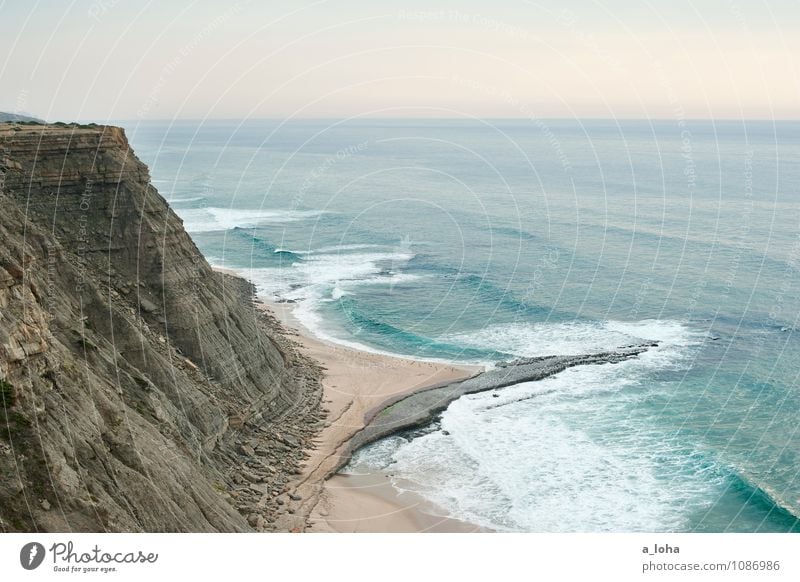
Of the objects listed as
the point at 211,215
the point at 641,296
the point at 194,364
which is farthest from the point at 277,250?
the point at 194,364

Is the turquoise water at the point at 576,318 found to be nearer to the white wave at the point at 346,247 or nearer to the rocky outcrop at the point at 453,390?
the white wave at the point at 346,247

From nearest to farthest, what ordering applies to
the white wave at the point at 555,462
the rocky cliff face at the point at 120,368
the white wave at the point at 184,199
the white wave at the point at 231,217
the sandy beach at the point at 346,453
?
the rocky cliff face at the point at 120,368
the sandy beach at the point at 346,453
the white wave at the point at 555,462
the white wave at the point at 231,217
the white wave at the point at 184,199

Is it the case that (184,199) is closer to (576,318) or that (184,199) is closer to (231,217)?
(231,217)

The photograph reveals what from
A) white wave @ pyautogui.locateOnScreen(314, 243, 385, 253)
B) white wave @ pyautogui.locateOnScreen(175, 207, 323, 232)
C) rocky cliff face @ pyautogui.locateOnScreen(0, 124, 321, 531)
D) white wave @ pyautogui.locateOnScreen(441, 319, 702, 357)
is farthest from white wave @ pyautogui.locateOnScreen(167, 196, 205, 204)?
rocky cliff face @ pyautogui.locateOnScreen(0, 124, 321, 531)

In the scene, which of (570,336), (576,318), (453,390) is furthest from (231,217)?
(453,390)

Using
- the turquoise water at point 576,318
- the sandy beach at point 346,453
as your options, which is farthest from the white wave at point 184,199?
the sandy beach at point 346,453

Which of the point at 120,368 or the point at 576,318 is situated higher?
the point at 120,368

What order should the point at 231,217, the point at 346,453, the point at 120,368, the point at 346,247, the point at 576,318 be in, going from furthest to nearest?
the point at 231,217 < the point at 346,247 < the point at 576,318 < the point at 346,453 < the point at 120,368
